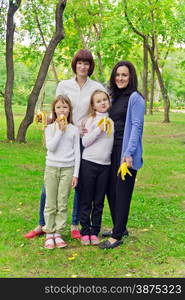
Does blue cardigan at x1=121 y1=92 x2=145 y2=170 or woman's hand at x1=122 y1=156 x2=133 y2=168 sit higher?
blue cardigan at x1=121 y1=92 x2=145 y2=170

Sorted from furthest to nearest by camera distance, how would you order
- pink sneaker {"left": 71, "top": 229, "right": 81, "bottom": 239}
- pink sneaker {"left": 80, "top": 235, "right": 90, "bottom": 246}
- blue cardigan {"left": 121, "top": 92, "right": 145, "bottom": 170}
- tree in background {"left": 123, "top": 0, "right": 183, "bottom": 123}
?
tree in background {"left": 123, "top": 0, "right": 183, "bottom": 123}
pink sneaker {"left": 71, "top": 229, "right": 81, "bottom": 239}
pink sneaker {"left": 80, "top": 235, "right": 90, "bottom": 246}
blue cardigan {"left": 121, "top": 92, "right": 145, "bottom": 170}

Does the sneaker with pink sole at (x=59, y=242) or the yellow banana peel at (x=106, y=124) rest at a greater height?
the yellow banana peel at (x=106, y=124)

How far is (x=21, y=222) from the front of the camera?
606cm

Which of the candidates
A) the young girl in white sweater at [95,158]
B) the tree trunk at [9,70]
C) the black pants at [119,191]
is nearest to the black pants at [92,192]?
the young girl in white sweater at [95,158]

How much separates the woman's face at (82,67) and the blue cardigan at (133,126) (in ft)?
1.90

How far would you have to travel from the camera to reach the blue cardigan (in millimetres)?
4719

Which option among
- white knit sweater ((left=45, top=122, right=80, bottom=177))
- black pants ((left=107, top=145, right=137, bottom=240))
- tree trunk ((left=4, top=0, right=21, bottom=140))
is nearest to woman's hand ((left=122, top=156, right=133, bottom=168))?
black pants ((left=107, top=145, right=137, bottom=240))

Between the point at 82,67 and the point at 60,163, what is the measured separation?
1.05 m

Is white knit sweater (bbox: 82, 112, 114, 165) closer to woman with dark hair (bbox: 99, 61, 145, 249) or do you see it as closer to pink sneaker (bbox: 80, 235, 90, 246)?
woman with dark hair (bbox: 99, 61, 145, 249)

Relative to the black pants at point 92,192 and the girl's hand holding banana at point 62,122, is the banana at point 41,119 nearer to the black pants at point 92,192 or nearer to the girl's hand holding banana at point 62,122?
the girl's hand holding banana at point 62,122

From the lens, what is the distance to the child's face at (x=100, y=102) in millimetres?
4861

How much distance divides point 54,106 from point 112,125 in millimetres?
652

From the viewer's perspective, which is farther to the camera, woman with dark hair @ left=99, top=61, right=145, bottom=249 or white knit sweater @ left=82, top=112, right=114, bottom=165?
white knit sweater @ left=82, top=112, right=114, bottom=165

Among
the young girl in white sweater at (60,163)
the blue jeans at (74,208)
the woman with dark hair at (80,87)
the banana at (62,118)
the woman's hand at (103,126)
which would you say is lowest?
the blue jeans at (74,208)
